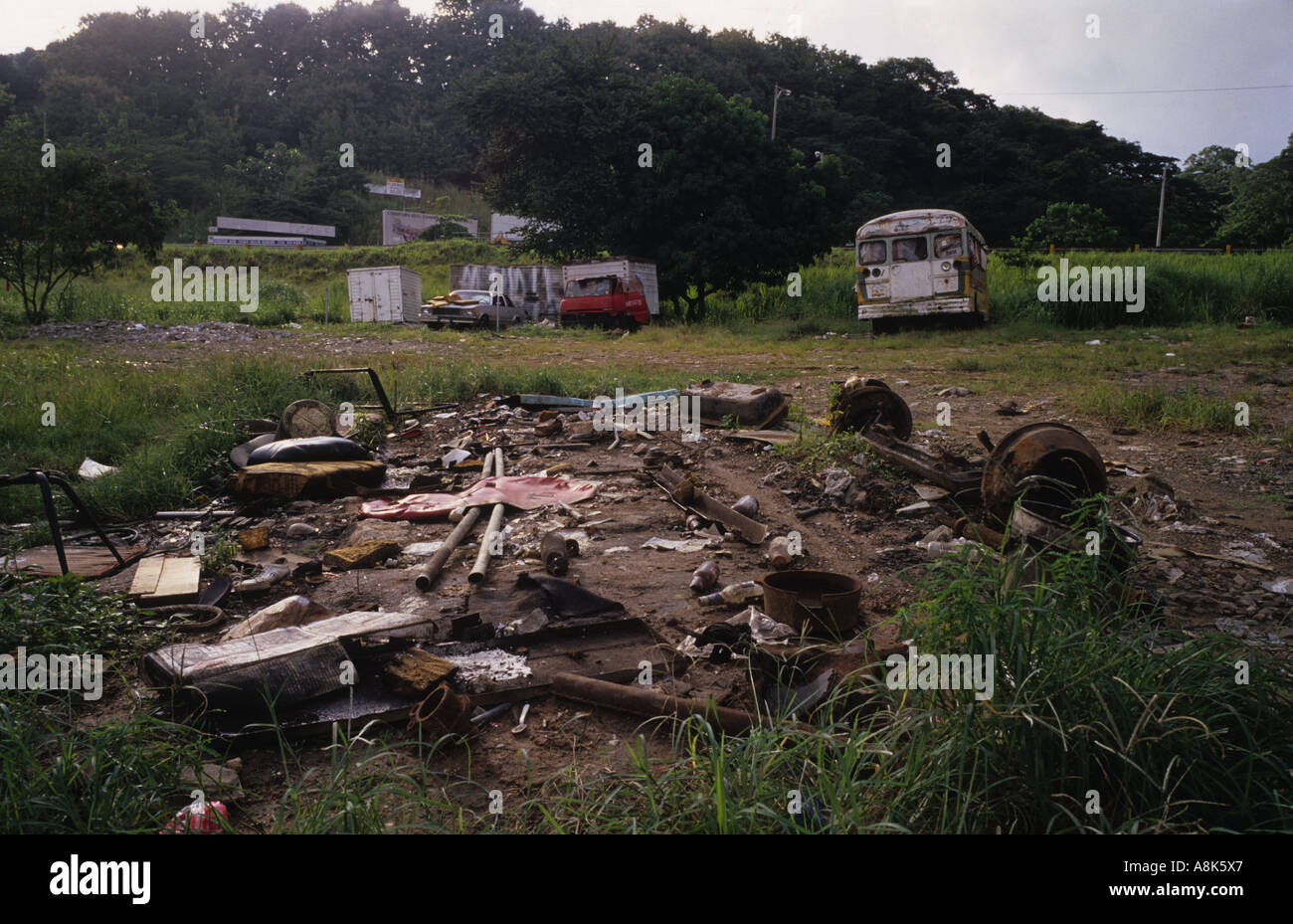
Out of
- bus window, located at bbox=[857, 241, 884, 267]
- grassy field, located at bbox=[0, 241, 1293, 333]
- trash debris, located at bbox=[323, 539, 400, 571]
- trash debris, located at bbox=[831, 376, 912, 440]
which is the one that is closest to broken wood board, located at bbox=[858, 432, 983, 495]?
trash debris, located at bbox=[831, 376, 912, 440]

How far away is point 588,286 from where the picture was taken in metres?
20.6

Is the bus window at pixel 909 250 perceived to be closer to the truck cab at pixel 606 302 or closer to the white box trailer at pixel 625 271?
the truck cab at pixel 606 302

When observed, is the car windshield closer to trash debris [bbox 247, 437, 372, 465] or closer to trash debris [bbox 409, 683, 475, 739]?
trash debris [bbox 247, 437, 372, 465]

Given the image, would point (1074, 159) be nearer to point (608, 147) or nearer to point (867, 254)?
point (608, 147)

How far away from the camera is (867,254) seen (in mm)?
16094

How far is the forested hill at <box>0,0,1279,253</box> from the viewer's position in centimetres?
2317

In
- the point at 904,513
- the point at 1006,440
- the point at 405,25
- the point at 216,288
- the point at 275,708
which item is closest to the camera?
the point at 275,708

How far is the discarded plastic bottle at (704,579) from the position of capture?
381cm

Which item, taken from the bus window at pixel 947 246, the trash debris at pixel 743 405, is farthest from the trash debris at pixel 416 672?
the bus window at pixel 947 246

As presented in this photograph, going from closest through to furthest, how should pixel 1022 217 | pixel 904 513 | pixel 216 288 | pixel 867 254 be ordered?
pixel 904 513 → pixel 867 254 → pixel 216 288 → pixel 1022 217

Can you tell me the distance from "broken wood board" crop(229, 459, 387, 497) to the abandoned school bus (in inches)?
476

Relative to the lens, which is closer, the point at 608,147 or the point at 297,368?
the point at 297,368
